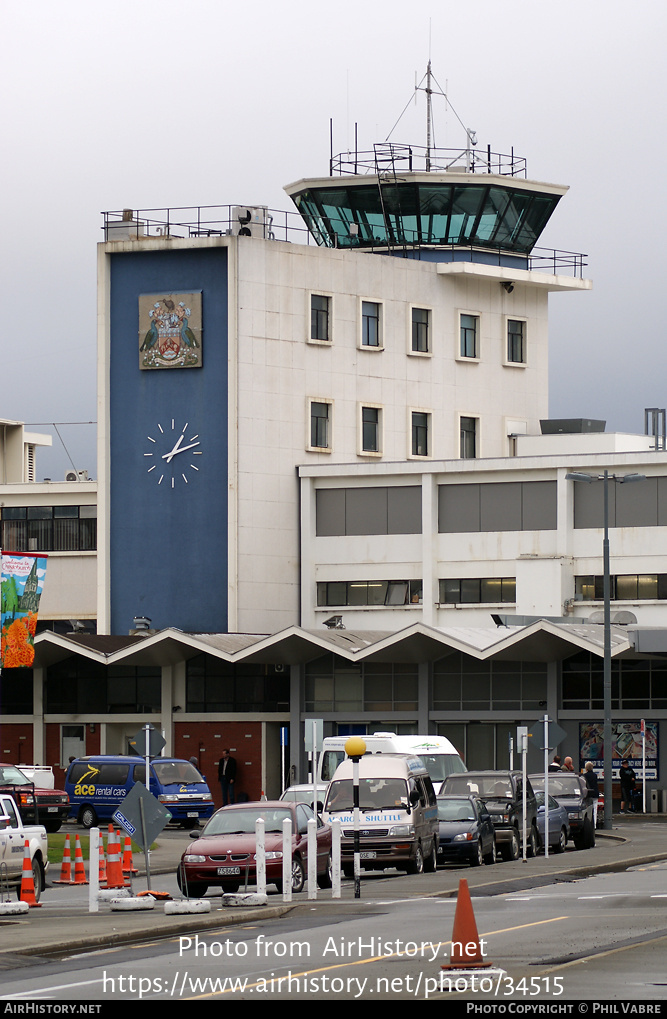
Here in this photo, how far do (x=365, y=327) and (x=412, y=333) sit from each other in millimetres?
2048

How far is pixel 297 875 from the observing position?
2706cm

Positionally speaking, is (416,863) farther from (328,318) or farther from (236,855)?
(328,318)

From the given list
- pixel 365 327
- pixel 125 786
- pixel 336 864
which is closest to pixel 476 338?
pixel 365 327

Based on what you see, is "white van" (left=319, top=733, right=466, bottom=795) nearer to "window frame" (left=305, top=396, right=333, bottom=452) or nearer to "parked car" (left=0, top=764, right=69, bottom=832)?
"parked car" (left=0, top=764, right=69, bottom=832)

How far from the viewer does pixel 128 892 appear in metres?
26.3

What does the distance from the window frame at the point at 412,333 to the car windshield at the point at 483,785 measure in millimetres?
30293

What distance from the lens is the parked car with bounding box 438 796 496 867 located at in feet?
106

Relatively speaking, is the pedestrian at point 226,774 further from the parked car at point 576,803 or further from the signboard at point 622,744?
the parked car at point 576,803

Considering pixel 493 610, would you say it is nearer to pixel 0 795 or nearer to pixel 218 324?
pixel 218 324

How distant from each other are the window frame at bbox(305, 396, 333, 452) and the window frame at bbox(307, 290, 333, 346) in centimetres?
200

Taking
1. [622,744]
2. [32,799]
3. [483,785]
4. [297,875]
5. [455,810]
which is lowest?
[622,744]

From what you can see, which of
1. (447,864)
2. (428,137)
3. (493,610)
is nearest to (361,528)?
(493,610)

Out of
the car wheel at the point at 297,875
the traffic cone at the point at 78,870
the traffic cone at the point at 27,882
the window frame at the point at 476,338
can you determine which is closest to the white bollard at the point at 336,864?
the car wheel at the point at 297,875

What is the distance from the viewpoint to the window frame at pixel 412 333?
2552 inches
